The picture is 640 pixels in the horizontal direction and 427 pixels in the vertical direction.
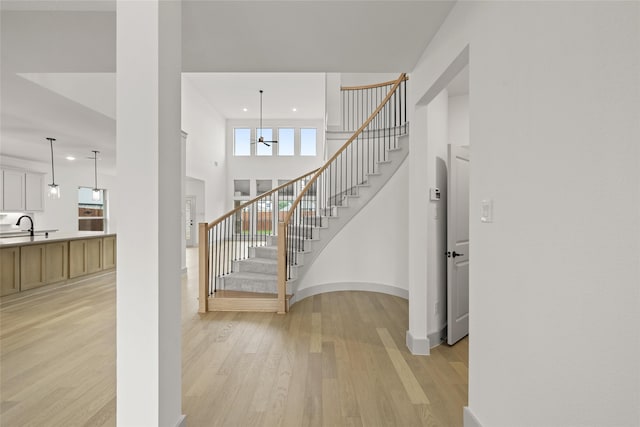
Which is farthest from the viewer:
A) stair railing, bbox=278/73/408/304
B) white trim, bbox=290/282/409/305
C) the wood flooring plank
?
white trim, bbox=290/282/409/305

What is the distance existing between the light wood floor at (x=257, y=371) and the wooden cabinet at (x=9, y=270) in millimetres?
573

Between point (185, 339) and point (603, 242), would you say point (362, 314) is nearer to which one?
point (185, 339)

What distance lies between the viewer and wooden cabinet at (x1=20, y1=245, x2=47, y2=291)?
493 cm

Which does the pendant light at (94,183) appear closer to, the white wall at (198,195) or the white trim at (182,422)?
the white wall at (198,195)

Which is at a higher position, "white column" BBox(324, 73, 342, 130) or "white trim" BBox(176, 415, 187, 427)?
"white column" BBox(324, 73, 342, 130)

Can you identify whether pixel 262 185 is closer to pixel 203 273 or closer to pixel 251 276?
pixel 251 276

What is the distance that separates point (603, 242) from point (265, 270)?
4.35 m

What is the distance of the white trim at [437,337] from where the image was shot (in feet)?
10.3

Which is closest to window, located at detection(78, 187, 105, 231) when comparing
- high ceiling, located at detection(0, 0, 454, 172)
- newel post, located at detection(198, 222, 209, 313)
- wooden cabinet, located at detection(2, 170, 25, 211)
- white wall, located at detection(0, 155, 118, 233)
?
white wall, located at detection(0, 155, 118, 233)

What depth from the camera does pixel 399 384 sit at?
2.47m

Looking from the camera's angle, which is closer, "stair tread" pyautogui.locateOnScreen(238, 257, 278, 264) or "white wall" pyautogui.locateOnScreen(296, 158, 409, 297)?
"stair tread" pyautogui.locateOnScreen(238, 257, 278, 264)

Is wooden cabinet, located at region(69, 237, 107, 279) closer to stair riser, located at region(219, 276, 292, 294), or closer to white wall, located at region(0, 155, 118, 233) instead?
white wall, located at region(0, 155, 118, 233)

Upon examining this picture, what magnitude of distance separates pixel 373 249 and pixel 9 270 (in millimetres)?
5666

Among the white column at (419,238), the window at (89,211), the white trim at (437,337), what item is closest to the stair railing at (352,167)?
the white column at (419,238)
